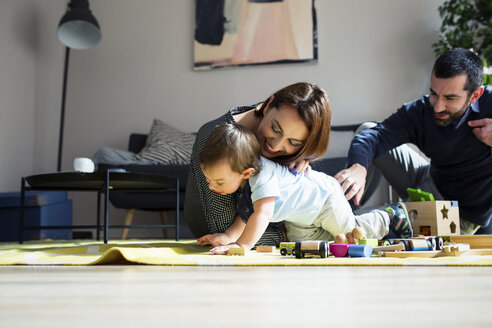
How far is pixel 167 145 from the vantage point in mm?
3752

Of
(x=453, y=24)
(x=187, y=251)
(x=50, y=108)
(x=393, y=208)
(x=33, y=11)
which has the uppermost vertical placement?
(x=33, y=11)

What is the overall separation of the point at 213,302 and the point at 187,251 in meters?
0.92

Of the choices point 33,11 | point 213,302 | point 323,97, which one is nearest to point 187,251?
point 323,97

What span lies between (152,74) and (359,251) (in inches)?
138

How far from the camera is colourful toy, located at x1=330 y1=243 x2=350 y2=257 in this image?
121 cm

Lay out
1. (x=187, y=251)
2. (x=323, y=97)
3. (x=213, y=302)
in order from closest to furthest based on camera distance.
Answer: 1. (x=213, y=302)
2. (x=187, y=251)
3. (x=323, y=97)

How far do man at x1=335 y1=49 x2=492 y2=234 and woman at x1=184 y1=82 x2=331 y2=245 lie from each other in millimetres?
336

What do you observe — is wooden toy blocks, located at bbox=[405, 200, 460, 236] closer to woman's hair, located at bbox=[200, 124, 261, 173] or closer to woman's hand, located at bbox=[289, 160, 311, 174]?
woman's hand, located at bbox=[289, 160, 311, 174]

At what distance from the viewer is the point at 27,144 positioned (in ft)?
14.0

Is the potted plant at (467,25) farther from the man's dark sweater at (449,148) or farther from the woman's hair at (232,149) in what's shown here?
the woman's hair at (232,149)

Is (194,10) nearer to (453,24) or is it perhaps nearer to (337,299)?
(453,24)

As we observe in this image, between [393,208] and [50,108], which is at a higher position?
[50,108]

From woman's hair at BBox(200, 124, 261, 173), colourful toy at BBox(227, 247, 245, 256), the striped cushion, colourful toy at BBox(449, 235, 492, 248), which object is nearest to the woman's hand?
woman's hair at BBox(200, 124, 261, 173)

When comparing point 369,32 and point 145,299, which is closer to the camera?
point 145,299
